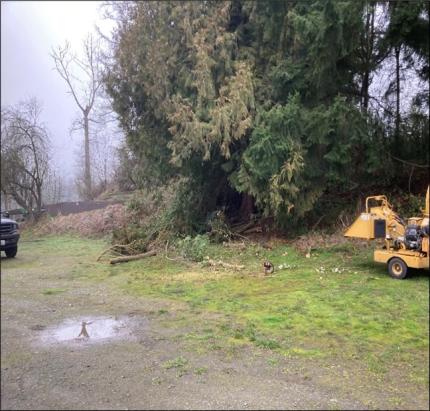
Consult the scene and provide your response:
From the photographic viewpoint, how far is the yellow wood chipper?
15.5 ft

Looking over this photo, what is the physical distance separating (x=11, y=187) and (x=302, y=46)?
7171mm

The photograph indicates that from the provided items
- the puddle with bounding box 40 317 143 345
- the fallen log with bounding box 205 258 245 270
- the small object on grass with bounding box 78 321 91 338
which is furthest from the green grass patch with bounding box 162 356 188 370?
the fallen log with bounding box 205 258 245 270

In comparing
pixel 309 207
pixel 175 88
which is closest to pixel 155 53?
pixel 175 88

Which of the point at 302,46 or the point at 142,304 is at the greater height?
the point at 302,46

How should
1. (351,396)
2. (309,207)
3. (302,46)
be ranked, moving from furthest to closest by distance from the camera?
(309,207), (302,46), (351,396)

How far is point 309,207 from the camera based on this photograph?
8.91 m

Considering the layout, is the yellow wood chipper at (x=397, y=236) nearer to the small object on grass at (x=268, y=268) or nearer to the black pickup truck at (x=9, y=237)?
the small object on grass at (x=268, y=268)

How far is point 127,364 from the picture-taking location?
8.40ft

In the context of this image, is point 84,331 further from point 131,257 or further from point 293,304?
point 293,304

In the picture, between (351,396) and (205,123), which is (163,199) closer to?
(205,123)

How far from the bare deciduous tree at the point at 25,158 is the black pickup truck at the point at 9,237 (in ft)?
0.47

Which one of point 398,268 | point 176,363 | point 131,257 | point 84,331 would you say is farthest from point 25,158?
point 398,268

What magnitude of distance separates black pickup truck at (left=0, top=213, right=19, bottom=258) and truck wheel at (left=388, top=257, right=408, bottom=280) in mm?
3737

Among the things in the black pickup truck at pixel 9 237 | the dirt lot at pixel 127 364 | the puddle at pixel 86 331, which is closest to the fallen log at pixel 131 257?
the dirt lot at pixel 127 364
